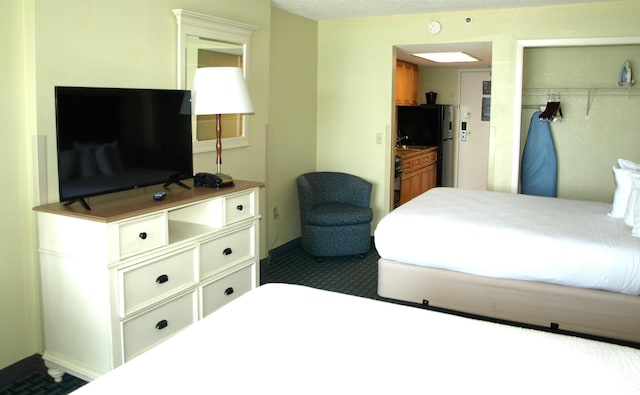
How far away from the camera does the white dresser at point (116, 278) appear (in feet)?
9.20

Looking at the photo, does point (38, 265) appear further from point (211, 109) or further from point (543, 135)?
point (543, 135)

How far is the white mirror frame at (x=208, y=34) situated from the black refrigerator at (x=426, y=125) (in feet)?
14.1

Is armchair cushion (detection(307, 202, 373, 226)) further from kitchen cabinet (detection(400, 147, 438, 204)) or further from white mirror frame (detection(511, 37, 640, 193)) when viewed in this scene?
kitchen cabinet (detection(400, 147, 438, 204))

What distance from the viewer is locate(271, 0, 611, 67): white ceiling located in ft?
16.3

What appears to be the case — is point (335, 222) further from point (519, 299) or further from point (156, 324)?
point (156, 324)

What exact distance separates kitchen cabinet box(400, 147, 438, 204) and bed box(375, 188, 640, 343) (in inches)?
123

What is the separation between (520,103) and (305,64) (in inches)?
83.4

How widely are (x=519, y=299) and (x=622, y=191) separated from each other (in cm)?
118

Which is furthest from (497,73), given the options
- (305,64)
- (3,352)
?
(3,352)

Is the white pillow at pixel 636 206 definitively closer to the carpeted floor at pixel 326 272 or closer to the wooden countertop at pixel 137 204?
the carpeted floor at pixel 326 272

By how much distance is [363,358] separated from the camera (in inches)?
69.1

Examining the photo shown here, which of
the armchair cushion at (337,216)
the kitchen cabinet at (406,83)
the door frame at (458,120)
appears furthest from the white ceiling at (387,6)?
the door frame at (458,120)

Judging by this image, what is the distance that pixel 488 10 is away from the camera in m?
5.32

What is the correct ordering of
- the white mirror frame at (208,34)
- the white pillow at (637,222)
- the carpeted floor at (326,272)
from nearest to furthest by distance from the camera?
the white pillow at (637,222) → the white mirror frame at (208,34) → the carpeted floor at (326,272)
